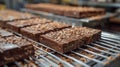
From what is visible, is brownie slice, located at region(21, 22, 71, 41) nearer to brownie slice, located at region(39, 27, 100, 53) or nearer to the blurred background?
brownie slice, located at region(39, 27, 100, 53)

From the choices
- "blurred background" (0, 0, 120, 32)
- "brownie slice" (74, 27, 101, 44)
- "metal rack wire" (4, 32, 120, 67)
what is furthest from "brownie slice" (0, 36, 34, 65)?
"blurred background" (0, 0, 120, 32)

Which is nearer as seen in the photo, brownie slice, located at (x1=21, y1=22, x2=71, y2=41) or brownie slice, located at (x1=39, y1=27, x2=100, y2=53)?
brownie slice, located at (x1=39, y1=27, x2=100, y2=53)

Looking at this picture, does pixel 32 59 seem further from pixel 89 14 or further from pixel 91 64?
pixel 89 14

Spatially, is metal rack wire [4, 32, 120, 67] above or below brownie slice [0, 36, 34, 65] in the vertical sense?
below

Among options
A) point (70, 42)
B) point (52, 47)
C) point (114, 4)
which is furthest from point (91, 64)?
point (114, 4)

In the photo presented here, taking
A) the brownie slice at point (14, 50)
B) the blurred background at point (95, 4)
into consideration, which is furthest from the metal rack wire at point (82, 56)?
the blurred background at point (95, 4)

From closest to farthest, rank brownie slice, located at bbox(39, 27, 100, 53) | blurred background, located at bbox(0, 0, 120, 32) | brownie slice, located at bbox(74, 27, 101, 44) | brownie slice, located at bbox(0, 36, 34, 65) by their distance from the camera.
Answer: brownie slice, located at bbox(0, 36, 34, 65)
brownie slice, located at bbox(39, 27, 100, 53)
brownie slice, located at bbox(74, 27, 101, 44)
blurred background, located at bbox(0, 0, 120, 32)
